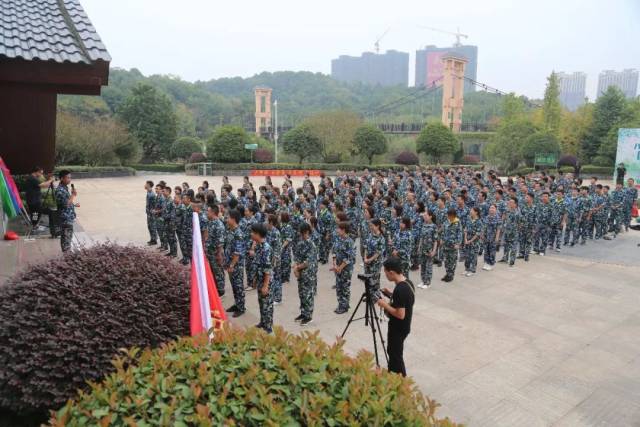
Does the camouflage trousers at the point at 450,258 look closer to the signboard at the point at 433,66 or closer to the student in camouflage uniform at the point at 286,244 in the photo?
the student in camouflage uniform at the point at 286,244

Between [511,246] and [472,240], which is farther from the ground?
[472,240]

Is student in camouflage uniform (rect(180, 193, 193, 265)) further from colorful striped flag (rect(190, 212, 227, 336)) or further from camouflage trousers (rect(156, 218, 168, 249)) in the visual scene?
colorful striped flag (rect(190, 212, 227, 336))

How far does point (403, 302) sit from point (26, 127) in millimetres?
8583

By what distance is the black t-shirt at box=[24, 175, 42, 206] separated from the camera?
1089 centimetres

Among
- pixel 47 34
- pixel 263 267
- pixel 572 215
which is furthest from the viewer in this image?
pixel 572 215

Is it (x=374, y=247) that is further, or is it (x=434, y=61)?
(x=434, y=61)

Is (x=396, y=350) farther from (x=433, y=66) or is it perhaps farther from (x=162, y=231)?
(x=433, y=66)

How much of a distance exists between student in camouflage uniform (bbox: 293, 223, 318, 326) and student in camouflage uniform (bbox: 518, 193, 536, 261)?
6.24m

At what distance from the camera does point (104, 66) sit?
4926 mm

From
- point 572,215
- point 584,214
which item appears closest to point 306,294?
point 572,215

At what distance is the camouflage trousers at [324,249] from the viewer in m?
10.6

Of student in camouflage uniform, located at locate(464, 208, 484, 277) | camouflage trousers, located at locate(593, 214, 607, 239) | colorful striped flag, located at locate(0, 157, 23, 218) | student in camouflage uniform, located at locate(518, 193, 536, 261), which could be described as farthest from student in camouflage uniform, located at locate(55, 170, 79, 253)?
camouflage trousers, located at locate(593, 214, 607, 239)

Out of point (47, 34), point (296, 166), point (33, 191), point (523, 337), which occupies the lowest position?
point (523, 337)

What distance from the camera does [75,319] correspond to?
364cm
